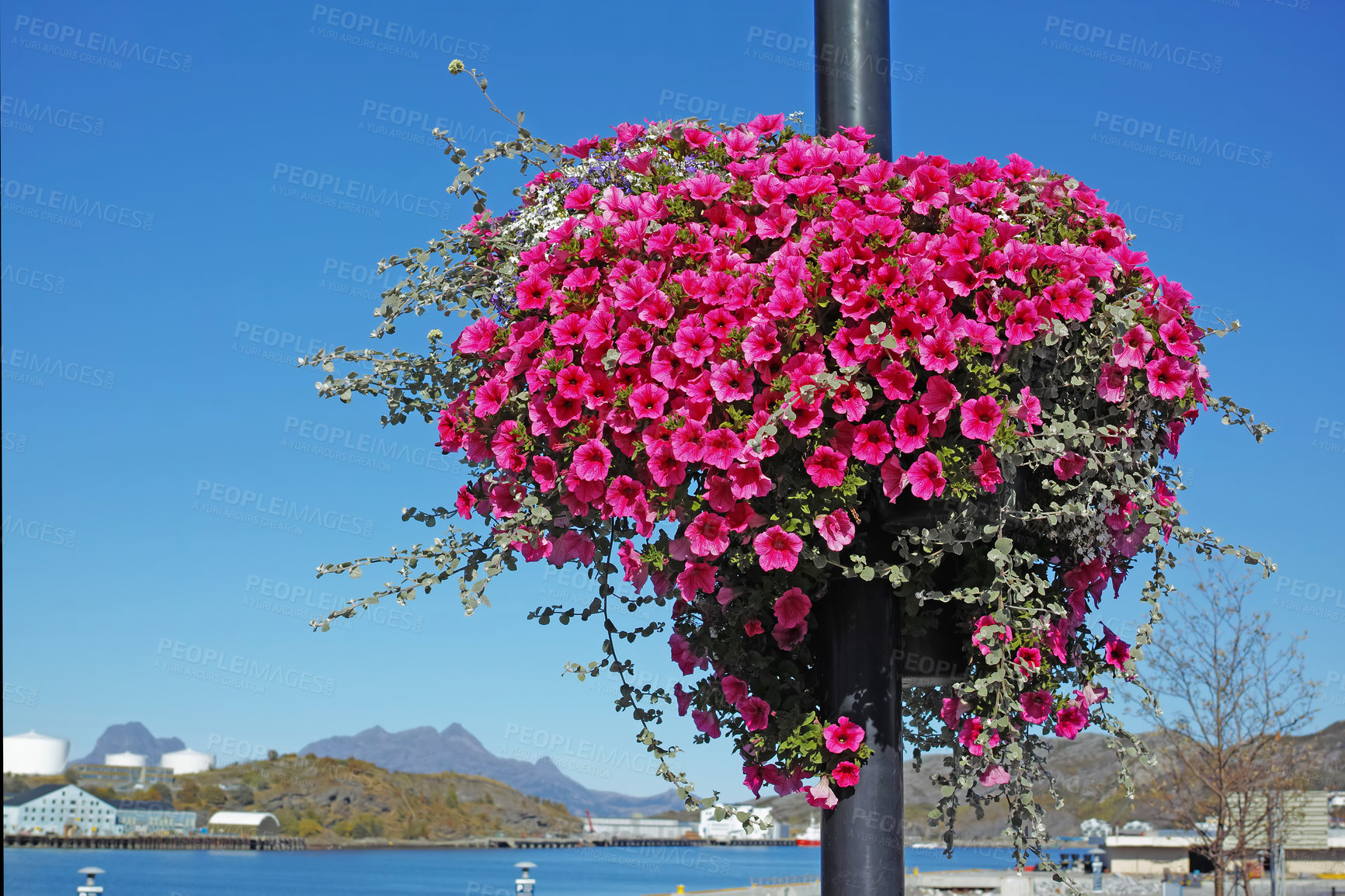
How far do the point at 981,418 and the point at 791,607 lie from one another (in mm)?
515

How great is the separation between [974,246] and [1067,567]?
0.71 metres

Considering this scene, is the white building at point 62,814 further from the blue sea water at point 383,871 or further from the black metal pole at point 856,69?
the black metal pole at point 856,69

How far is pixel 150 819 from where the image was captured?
16438cm

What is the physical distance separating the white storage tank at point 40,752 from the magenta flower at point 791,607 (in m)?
147

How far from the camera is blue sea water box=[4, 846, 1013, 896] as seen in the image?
104 meters

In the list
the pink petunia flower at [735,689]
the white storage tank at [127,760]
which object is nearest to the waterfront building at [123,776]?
the white storage tank at [127,760]

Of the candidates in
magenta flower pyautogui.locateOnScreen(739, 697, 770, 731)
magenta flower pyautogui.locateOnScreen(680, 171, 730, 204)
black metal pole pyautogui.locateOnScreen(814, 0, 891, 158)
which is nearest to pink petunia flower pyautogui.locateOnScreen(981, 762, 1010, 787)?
magenta flower pyautogui.locateOnScreen(739, 697, 770, 731)

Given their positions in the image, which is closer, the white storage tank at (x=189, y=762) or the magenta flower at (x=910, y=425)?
the magenta flower at (x=910, y=425)

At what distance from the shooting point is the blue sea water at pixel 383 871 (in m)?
104

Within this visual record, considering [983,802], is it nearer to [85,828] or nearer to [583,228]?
[583,228]

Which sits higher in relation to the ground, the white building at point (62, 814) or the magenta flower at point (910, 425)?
the magenta flower at point (910, 425)

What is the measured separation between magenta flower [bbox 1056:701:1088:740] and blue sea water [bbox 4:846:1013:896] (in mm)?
88305

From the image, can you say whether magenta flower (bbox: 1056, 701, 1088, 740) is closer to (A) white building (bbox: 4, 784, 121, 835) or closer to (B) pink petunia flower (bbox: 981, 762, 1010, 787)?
(B) pink petunia flower (bbox: 981, 762, 1010, 787)

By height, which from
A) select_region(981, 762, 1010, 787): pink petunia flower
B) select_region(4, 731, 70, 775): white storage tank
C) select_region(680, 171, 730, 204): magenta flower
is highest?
select_region(680, 171, 730, 204): magenta flower
